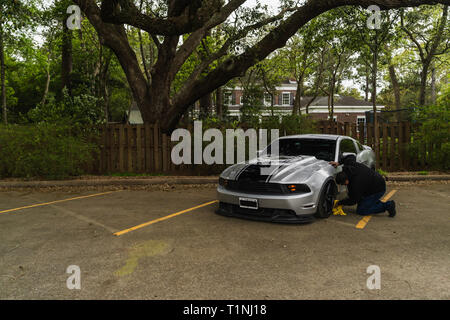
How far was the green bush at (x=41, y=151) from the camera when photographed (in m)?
9.69

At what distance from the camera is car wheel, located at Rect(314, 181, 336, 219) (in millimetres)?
5337

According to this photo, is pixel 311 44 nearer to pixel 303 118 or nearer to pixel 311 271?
pixel 303 118

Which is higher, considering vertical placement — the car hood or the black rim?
the car hood

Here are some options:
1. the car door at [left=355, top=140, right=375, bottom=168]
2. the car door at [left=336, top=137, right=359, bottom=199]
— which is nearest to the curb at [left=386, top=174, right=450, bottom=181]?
the car door at [left=355, top=140, right=375, bottom=168]

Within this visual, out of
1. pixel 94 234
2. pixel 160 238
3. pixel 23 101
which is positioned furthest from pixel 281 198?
pixel 23 101

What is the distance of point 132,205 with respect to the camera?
7.01 metres

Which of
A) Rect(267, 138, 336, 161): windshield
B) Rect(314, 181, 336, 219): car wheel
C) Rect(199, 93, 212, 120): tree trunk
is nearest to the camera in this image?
Rect(314, 181, 336, 219): car wheel

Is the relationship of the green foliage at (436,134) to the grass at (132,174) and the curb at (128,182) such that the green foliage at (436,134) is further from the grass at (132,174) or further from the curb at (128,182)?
the grass at (132,174)

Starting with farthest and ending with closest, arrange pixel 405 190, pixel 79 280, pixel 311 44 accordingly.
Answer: pixel 311 44 < pixel 405 190 < pixel 79 280

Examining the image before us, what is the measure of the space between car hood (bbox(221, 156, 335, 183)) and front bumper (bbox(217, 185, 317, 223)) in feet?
0.89

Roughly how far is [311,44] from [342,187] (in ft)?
38.0

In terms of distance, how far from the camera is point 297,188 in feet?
16.4

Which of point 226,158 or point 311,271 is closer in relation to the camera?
point 311,271

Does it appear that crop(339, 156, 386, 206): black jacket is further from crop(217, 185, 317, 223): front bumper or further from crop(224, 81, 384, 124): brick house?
crop(224, 81, 384, 124): brick house
